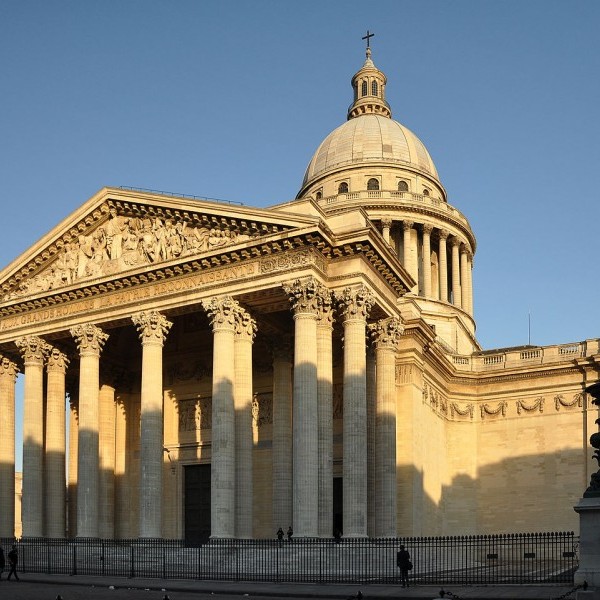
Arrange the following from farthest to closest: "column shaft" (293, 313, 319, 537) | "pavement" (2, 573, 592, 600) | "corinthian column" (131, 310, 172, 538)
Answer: "corinthian column" (131, 310, 172, 538) < "column shaft" (293, 313, 319, 537) < "pavement" (2, 573, 592, 600)

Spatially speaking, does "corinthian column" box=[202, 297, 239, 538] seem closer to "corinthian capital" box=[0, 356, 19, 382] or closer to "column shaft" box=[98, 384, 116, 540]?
"column shaft" box=[98, 384, 116, 540]

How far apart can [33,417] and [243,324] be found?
12701 mm

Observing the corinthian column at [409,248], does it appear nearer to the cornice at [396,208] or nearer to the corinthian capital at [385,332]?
the cornice at [396,208]

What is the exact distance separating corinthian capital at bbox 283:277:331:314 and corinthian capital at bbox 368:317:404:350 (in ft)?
18.1

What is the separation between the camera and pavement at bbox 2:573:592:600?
22.5m

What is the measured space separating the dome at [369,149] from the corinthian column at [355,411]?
115ft

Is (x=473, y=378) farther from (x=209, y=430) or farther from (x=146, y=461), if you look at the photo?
(x=146, y=461)

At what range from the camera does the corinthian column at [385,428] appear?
131 ft

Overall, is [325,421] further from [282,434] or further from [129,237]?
[129,237]

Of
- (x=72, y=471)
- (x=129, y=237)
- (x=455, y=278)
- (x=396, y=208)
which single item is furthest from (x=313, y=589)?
(x=455, y=278)

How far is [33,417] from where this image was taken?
145 feet

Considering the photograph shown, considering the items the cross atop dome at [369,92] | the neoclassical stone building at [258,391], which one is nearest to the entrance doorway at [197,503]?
the neoclassical stone building at [258,391]

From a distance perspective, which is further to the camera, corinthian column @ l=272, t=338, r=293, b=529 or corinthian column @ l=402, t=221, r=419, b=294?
corinthian column @ l=402, t=221, r=419, b=294

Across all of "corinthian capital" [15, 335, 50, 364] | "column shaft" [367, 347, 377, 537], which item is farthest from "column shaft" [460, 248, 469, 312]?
"corinthian capital" [15, 335, 50, 364]
